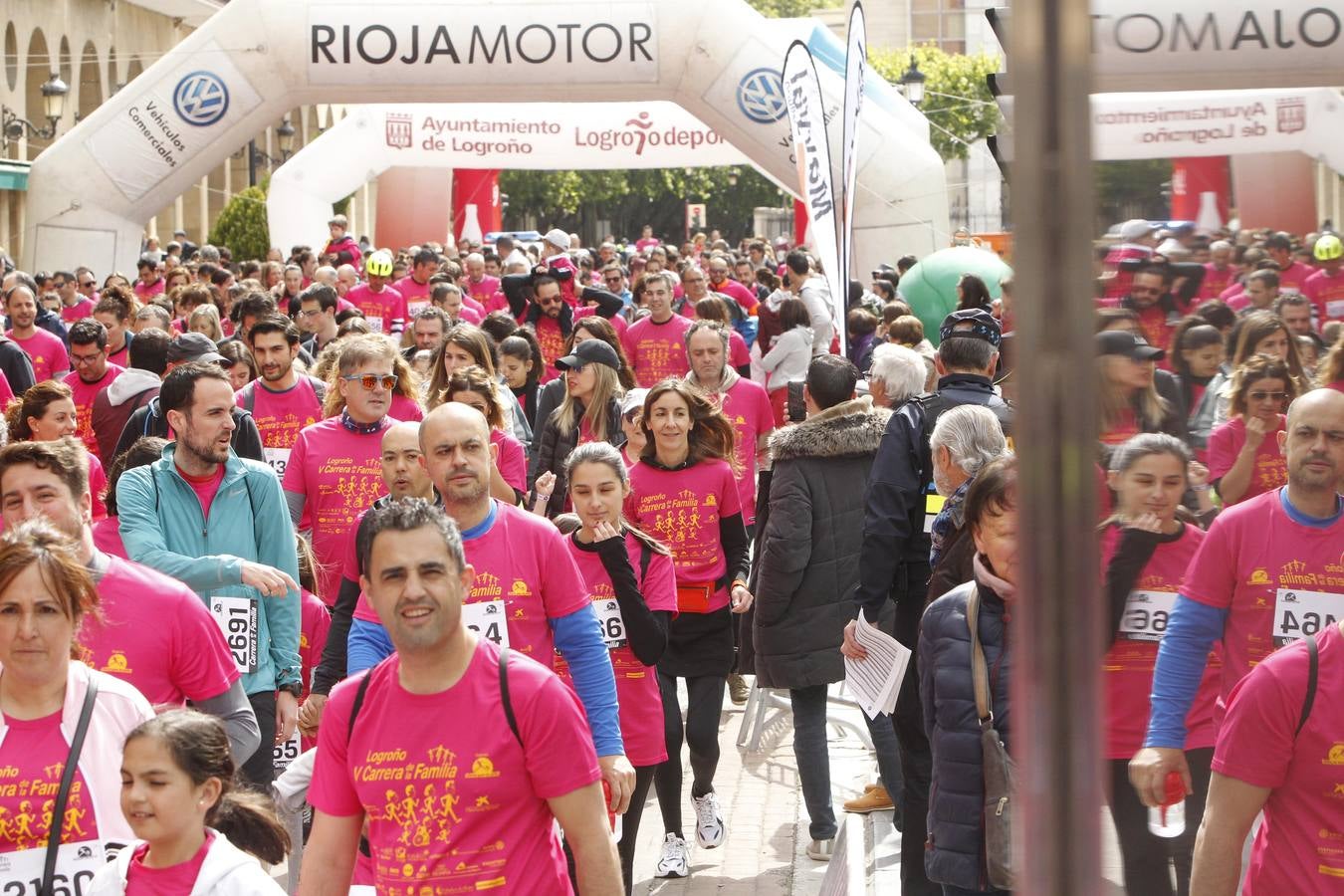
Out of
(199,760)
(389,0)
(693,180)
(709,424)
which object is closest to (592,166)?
(389,0)

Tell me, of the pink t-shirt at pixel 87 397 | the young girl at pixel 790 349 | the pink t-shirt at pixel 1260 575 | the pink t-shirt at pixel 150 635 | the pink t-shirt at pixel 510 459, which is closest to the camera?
the pink t-shirt at pixel 1260 575

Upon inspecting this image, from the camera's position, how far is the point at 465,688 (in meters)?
3.42

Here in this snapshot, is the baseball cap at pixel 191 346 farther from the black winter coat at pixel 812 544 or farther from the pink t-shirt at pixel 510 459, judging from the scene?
the black winter coat at pixel 812 544

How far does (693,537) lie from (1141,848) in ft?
19.9

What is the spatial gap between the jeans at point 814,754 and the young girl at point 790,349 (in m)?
5.30

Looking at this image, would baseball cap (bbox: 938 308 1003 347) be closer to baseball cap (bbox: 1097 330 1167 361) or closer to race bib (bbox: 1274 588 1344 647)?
Result: race bib (bbox: 1274 588 1344 647)

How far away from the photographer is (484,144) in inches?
975

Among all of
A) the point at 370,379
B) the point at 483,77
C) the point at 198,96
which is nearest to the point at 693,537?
the point at 370,379

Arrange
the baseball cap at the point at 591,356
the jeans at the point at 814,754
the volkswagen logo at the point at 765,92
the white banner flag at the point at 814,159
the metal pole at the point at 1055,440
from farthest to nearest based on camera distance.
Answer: the volkswagen logo at the point at 765,92
the white banner flag at the point at 814,159
the baseball cap at the point at 591,356
the jeans at the point at 814,754
the metal pole at the point at 1055,440

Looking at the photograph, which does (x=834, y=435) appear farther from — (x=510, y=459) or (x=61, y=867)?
(x=61, y=867)

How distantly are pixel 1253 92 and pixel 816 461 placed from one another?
6.00m

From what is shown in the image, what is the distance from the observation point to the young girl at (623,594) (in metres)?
5.78

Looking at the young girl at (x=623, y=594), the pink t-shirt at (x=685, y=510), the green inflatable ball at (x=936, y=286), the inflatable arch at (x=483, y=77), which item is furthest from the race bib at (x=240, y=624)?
the inflatable arch at (x=483, y=77)

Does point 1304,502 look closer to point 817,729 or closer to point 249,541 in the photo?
point 249,541
